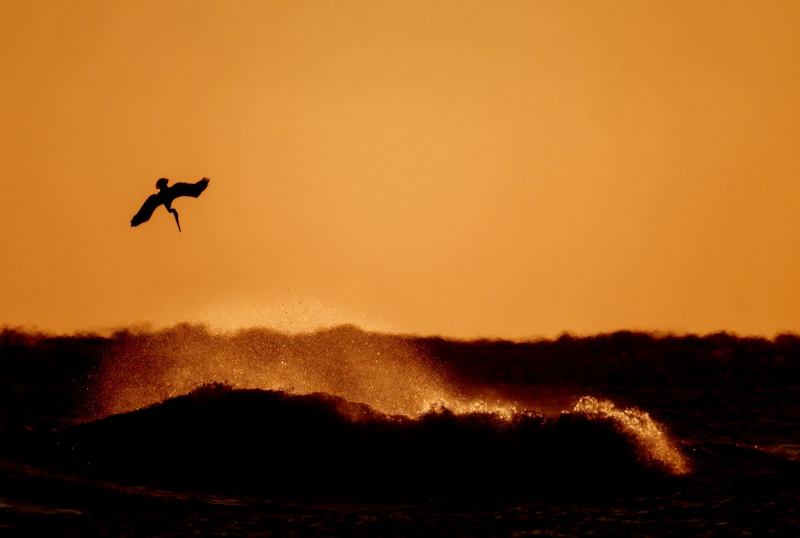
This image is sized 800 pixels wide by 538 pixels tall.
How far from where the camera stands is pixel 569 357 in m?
76.4

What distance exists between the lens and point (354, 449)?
20453 mm

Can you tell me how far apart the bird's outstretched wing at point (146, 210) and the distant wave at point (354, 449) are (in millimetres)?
4694

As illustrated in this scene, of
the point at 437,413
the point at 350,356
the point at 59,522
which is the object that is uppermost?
the point at 350,356

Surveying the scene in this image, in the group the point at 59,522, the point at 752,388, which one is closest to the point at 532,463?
the point at 59,522

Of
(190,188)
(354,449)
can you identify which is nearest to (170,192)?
(190,188)

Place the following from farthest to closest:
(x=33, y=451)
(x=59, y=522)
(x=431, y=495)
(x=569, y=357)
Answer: (x=569, y=357), (x=33, y=451), (x=431, y=495), (x=59, y=522)

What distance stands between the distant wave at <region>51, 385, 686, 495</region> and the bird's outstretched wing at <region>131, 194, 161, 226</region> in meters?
4.69

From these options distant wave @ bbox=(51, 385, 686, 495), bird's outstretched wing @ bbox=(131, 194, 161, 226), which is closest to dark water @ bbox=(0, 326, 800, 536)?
distant wave @ bbox=(51, 385, 686, 495)

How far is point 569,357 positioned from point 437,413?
56.9m

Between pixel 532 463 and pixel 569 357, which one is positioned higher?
pixel 569 357

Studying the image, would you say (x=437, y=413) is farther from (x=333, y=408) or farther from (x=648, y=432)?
(x=648, y=432)

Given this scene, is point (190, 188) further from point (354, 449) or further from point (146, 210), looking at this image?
point (354, 449)

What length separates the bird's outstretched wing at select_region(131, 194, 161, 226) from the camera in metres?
17.8

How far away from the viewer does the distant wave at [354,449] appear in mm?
18719
